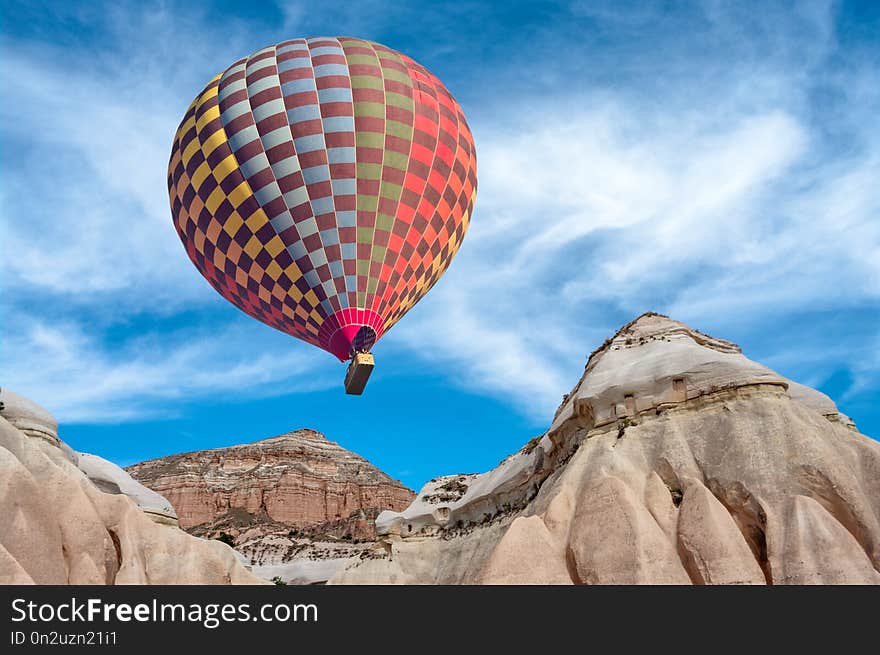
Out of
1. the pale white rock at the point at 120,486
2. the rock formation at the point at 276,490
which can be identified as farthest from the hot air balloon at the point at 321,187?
the rock formation at the point at 276,490

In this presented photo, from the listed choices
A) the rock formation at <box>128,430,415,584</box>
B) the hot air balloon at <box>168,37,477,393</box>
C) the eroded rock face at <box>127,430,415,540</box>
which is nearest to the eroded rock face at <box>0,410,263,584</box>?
the hot air balloon at <box>168,37,477,393</box>

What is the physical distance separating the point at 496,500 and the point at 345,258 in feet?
61.3

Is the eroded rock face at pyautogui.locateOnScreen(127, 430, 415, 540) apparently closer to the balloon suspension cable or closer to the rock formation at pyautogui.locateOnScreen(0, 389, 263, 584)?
the balloon suspension cable

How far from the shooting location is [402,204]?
97.2 feet

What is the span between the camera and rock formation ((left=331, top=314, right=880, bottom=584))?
76.7 feet

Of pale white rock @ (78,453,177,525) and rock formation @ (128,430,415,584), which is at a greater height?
rock formation @ (128,430,415,584)

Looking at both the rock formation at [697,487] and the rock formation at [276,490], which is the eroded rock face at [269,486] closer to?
the rock formation at [276,490]

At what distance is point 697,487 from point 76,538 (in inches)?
661

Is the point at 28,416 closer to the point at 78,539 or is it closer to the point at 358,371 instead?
the point at 78,539

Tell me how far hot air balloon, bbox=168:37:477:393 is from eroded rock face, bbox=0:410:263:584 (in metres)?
7.00
